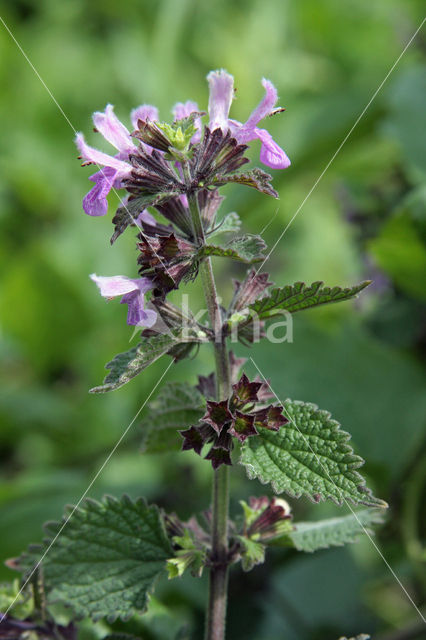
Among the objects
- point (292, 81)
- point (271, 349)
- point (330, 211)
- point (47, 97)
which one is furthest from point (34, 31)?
point (271, 349)

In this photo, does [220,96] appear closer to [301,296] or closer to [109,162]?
[109,162]

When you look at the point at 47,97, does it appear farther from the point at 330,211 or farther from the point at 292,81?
the point at 330,211

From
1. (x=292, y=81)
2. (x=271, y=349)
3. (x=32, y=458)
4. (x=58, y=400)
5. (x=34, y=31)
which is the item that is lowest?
(x=271, y=349)

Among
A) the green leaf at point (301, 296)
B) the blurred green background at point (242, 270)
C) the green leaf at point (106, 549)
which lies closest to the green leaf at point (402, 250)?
the blurred green background at point (242, 270)

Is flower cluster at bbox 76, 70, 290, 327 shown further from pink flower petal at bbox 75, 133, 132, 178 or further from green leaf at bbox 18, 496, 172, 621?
green leaf at bbox 18, 496, 172, 621

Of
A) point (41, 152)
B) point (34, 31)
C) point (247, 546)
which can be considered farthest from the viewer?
point (34, 31)

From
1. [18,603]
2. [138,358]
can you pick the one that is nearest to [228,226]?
[138,358]

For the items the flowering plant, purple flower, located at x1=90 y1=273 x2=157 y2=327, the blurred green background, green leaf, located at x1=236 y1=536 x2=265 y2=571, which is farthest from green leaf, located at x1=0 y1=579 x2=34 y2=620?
purple flower, located at x1=90 y1=273 x2=157 y2=327
